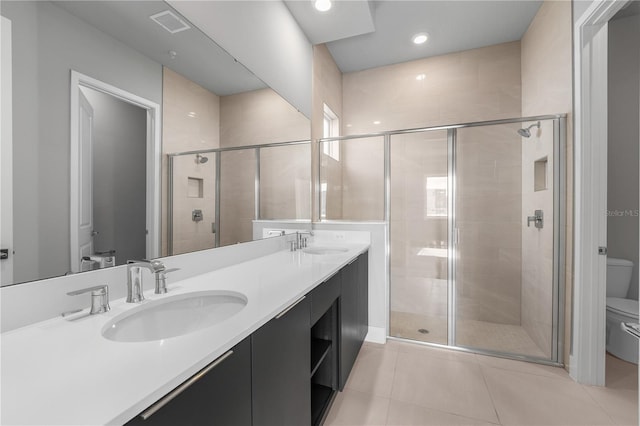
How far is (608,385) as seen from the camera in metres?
1.78

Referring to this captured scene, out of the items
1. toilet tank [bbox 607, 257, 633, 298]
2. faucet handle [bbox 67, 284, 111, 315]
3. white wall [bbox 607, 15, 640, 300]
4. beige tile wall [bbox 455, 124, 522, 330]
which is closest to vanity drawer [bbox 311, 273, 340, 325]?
faucet handle [bbox 67, 284, 111, 315]

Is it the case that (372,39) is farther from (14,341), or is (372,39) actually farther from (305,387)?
(14,341)

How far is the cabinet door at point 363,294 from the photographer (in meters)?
2.08

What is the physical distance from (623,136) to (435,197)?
72.5 inches

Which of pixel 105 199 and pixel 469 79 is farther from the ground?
pixel 469 79

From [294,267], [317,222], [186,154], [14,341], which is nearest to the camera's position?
[14,341]

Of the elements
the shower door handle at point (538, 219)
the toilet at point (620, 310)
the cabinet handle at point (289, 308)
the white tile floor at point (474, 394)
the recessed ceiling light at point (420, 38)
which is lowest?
the white tile floor at point (474, 394)

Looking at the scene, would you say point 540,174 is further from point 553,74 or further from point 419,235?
point 419,235

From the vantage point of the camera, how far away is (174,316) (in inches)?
38.0

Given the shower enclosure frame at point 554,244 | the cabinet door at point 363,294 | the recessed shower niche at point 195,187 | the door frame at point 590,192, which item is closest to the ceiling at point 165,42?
the recessed shower niche at point 195,187

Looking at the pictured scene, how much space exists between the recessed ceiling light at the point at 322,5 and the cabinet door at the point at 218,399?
2.40 meters

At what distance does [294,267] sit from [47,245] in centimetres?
96

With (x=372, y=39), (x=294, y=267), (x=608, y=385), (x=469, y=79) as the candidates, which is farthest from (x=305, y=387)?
(x=469, y=79)

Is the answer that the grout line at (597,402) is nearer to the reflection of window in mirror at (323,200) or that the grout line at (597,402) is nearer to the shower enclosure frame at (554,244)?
the shower enclosure frame at (554,244)
